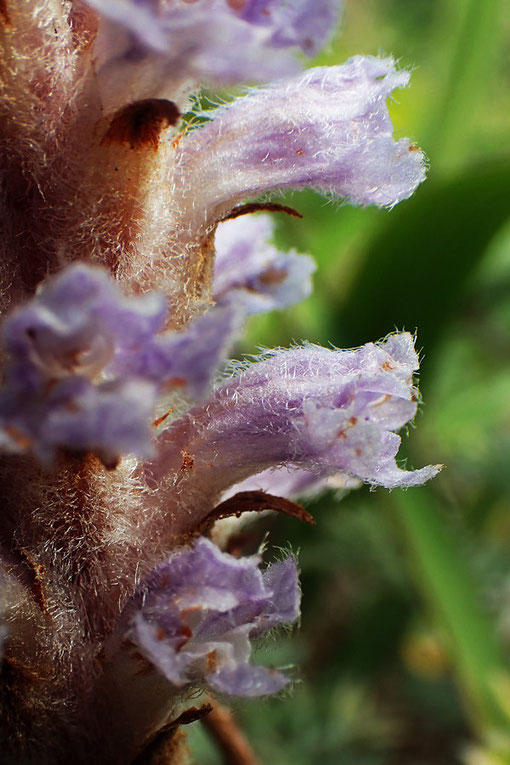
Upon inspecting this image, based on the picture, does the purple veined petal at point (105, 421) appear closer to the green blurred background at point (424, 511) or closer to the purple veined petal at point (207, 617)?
the purple veined petal at point (207, 617)

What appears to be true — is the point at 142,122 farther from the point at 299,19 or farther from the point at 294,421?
the point at 294,421

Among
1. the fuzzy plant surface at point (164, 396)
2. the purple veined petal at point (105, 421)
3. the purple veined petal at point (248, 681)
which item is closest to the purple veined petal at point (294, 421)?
the fuzzy plant surface at point (164, 396)

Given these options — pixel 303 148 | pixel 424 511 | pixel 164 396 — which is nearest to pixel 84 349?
pixel 164 396

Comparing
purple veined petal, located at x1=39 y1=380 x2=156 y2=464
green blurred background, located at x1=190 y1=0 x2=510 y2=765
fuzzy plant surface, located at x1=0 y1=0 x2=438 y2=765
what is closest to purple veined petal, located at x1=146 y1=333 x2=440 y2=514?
fuzzy plant surface, located at x1=0 y1=0 x2=438 y2=765

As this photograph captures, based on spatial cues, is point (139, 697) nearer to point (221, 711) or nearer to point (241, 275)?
point (221, 711)

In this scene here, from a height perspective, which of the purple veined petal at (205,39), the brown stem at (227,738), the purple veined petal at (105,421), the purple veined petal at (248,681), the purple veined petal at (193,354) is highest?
the purple veined petal at (205,39)

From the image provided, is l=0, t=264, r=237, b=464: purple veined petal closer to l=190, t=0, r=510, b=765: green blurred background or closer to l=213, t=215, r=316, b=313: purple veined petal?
l=213, t=215, r=316, b=313: purple veined petal

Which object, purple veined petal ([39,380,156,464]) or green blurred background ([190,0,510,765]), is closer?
purple veined petal ([39,380,156,464])
